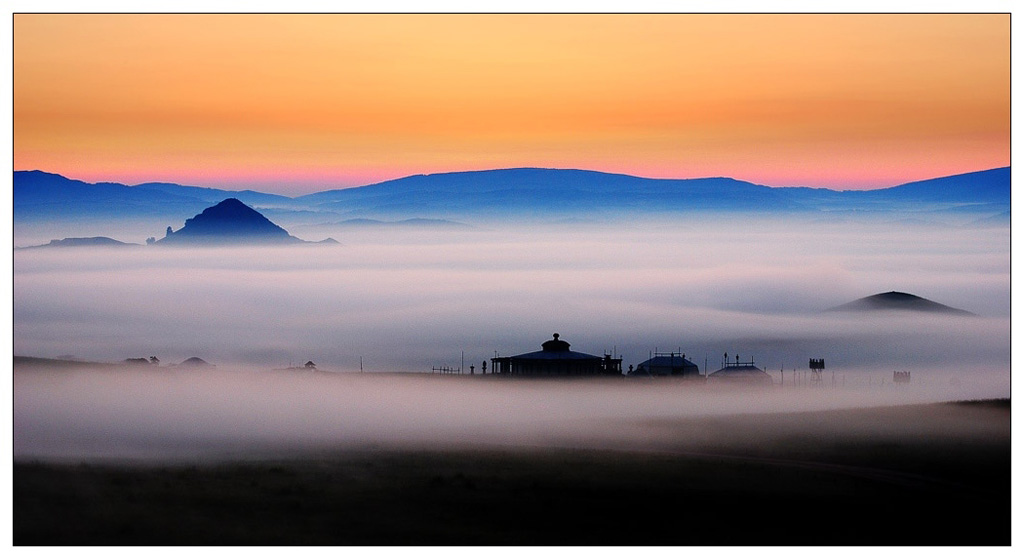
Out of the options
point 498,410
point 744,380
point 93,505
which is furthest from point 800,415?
point 93,505

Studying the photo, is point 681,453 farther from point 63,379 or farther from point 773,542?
point 63,379

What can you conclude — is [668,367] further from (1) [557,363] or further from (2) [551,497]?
(2) [551,497]

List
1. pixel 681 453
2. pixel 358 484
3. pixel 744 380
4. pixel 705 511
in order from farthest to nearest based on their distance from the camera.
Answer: pixel 744 380 → pixel 681 453 → pixel 358 484 → pixel 705 511

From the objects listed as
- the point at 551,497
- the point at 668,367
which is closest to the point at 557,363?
the point at 668,367

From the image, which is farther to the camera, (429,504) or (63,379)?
(63,379)

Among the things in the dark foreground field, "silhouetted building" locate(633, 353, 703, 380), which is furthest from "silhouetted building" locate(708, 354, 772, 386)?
the dark foreground field

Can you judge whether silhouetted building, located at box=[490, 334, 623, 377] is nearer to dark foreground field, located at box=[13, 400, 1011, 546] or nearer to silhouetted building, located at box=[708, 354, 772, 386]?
silhouetted building, located at box=[708, 354, 772, 386]

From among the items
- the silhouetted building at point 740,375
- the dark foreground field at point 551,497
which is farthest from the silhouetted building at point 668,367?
the dark foreground field at point 551,497

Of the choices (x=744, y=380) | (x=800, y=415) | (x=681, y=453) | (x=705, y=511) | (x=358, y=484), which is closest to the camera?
(x=705, y=511)
